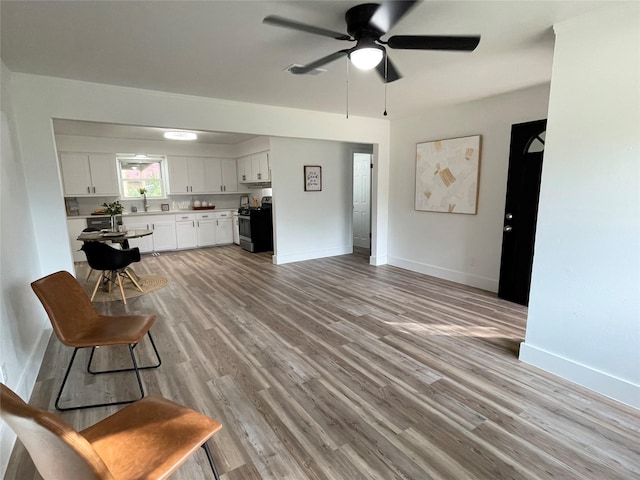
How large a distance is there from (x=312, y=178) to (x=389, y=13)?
429 cm

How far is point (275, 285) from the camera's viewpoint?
4637mm

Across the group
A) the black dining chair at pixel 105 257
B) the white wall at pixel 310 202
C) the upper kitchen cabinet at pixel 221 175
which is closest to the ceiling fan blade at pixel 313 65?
the black dining chair at pixel 105 257

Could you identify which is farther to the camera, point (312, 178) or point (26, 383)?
point (312, 178)

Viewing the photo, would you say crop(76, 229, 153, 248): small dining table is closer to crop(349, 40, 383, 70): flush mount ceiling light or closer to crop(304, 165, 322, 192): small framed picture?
crop(304, 165, 322, 192): small framed picture

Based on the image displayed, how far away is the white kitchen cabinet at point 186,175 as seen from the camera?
7.38m

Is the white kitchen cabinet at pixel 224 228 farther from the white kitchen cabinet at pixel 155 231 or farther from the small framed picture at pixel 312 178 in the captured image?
the small framed picture at pixel 312 178

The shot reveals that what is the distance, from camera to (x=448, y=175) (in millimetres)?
4582

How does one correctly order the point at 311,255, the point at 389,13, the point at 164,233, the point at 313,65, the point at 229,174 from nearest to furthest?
the point at 389,13
the point at 313,65
the point at 311,255
the point at 164,233
the point at 229,174

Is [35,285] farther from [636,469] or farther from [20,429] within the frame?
[636,469]

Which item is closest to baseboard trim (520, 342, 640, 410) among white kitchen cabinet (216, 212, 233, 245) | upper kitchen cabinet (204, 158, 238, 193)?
white kitchen cabinet (216, 212, 233, 245)

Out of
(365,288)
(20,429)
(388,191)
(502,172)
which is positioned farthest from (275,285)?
(20,429)

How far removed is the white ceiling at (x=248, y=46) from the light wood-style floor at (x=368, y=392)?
244 cm

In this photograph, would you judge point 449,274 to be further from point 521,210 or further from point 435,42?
point 435,42

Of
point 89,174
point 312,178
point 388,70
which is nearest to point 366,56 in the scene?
point 388,70
